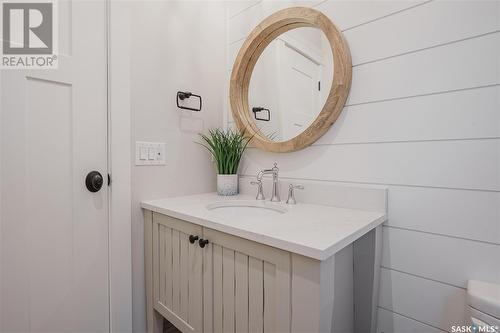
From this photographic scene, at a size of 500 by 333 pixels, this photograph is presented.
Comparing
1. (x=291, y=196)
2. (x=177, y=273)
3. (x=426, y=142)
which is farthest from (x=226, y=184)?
(x=426, y=142)

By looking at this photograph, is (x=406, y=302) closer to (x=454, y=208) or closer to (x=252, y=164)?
(x=454, y=208)

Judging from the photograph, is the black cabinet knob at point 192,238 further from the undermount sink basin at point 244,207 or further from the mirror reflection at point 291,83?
the mirror reflection at point 291,83

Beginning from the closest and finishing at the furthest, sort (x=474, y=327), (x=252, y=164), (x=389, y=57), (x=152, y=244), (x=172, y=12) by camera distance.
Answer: (x=474, y=327) → (x=389, y=57) → (x=152, y=244) → (x=172, y=12) → (x=252, y=164)

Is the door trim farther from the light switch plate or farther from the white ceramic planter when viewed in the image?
the white ceramic planter

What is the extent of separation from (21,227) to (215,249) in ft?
2.36

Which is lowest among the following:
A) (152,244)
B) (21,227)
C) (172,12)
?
(152,244)

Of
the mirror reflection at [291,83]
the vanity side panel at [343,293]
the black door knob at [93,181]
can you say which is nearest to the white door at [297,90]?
the mirror reflection at [291,83]

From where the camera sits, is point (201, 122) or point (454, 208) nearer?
point (454, 208)

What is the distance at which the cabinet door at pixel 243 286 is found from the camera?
68cm

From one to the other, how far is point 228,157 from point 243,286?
2.41ft

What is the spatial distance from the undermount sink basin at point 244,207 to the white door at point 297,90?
13.9 inches

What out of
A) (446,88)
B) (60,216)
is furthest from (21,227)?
(446,88)

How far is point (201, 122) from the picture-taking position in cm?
145

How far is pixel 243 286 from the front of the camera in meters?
0.77
